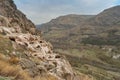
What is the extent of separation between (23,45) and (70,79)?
6.39 meters

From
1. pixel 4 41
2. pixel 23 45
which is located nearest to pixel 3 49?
pixel 4 41

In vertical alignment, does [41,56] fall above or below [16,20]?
below

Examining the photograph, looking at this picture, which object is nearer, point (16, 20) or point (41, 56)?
point (41, 56)

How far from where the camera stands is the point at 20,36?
3450 cm

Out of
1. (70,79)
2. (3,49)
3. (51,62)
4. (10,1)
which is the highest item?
(10,1)

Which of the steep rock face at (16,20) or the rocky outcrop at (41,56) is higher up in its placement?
the steep rock face at (16,20)

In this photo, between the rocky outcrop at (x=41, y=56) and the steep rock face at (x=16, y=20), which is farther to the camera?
the steep rock face at (x=16, y=20)

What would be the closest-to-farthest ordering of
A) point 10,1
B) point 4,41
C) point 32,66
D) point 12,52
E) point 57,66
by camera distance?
point 32,66, point 12,52, point 4,41, point 57,66, point 10,1

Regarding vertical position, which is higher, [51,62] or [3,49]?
[3,49]

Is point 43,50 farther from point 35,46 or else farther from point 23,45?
point 23,45

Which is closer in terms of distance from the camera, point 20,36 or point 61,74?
point 61,74

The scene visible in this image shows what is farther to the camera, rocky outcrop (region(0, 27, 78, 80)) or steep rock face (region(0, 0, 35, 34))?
steep rock face (region(0, 0, 35, 34))

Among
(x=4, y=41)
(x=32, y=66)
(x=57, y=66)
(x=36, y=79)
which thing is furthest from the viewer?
(x=57, y=66)

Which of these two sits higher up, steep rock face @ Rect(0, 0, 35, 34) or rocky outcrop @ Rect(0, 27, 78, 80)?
steep rock face @ Rect(0, 0, 35, 34)
